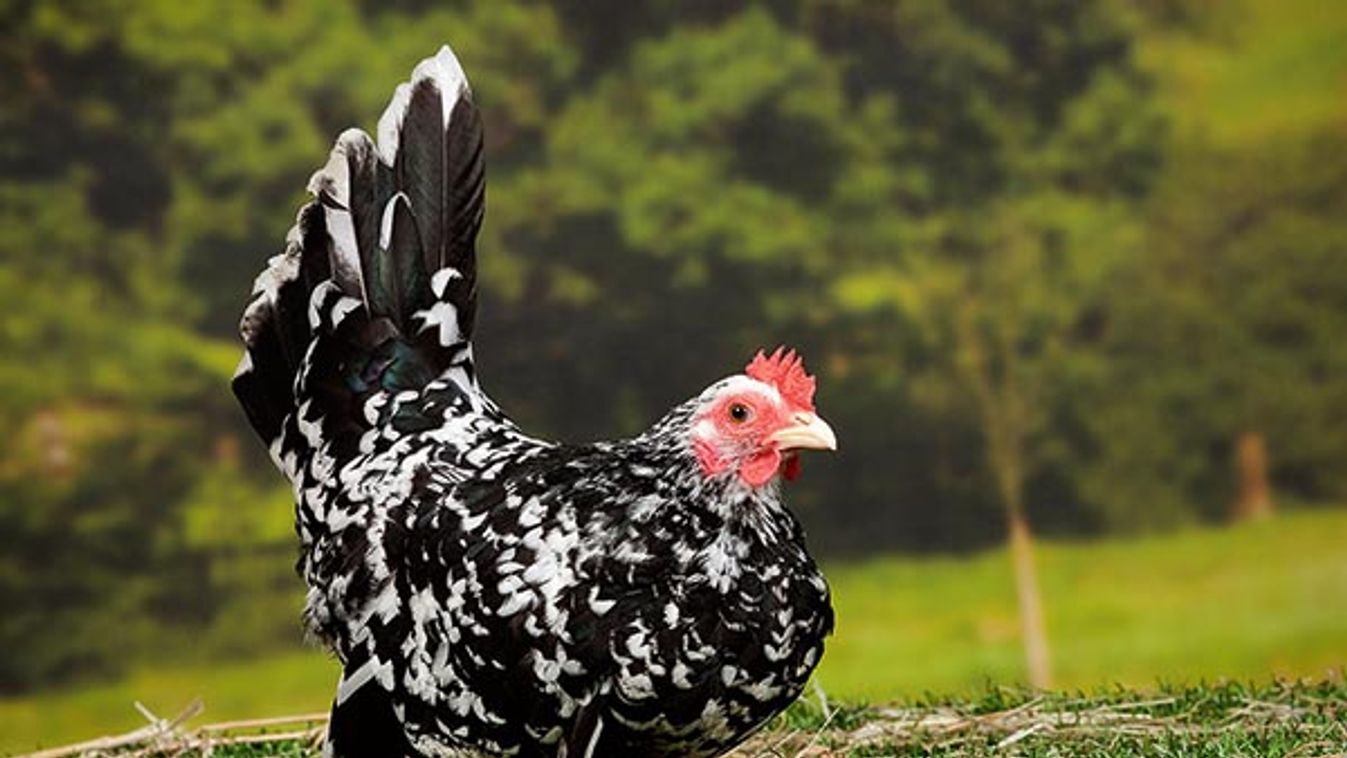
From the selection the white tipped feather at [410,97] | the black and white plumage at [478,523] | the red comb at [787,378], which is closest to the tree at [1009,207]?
the white tipped feather at [410,97]

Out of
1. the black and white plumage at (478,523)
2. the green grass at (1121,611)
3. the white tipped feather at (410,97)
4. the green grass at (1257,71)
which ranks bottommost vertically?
the black and white plumage at (478,523)

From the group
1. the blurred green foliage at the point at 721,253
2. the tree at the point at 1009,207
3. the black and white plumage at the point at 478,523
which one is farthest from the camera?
the tree at the point at 1009,207

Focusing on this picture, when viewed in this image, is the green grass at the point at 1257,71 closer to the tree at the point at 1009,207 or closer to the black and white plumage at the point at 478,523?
the tree at the point at 1009,207

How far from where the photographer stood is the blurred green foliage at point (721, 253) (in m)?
6.75

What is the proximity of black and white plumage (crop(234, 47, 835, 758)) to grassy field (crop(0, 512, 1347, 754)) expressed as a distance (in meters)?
3.27

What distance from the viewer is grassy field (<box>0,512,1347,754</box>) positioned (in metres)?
6.80

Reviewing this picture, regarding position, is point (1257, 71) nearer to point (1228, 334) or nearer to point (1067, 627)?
point (1228, 334)

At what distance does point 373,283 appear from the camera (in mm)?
3729

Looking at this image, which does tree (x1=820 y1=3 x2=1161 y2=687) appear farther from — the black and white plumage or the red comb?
the red comb

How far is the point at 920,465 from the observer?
688 centimetres

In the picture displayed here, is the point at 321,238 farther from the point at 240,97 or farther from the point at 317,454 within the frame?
the point at 240,97

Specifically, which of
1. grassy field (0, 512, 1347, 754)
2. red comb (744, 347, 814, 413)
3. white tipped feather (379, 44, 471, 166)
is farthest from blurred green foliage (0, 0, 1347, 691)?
red comb (744, 347, 814, 413)

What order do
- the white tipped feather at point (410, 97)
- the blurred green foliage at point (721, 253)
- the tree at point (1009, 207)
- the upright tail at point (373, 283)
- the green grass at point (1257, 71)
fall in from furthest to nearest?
the green grass at point (1257, 71), the tree at point (1009, 207), the blurred green foliage at point (721, 253), the white tipped feather at point (410, 97), the upright tail at point (373, 283)

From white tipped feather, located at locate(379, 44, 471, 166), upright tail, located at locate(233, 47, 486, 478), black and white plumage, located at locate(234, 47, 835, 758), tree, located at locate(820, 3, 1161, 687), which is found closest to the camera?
black and white plumage, located at locate(234, 47, 835, 758)
